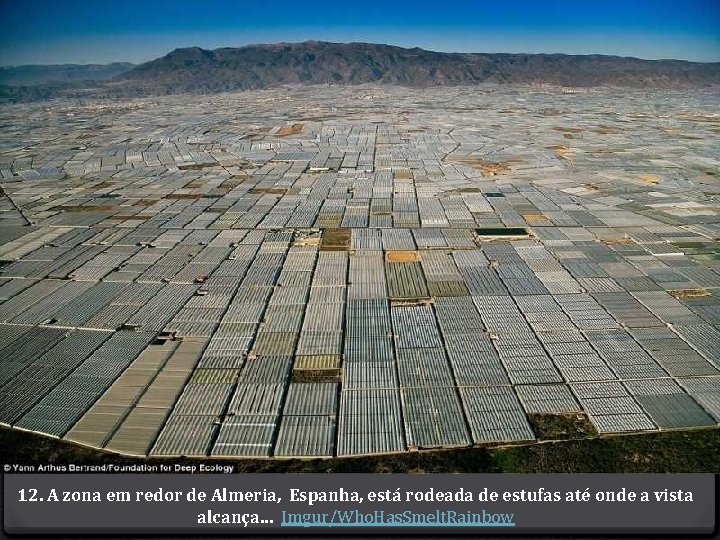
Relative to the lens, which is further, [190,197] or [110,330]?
[190,197]

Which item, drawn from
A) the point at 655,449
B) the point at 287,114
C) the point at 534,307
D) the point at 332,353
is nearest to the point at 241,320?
the point at 332,353

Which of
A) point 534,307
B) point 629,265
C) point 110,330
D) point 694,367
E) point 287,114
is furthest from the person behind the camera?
point 287,114

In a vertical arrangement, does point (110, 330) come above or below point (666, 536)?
below

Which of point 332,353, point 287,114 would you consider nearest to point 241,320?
point 332,353

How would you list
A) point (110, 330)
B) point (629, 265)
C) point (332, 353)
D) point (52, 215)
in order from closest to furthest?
point (332, 353) < point (110, 330) < point (629, 265) < point (52, 215)

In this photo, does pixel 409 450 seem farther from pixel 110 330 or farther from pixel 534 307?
pixel 110 330

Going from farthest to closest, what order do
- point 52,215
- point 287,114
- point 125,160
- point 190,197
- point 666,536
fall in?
1. point 287,114
2. point 125,160
3. point 190,197
4. point 52,215
5. point 666,536

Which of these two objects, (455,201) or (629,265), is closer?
(629,265)

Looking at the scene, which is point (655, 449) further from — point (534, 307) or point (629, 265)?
point (629, 265)

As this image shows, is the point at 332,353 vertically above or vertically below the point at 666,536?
below
